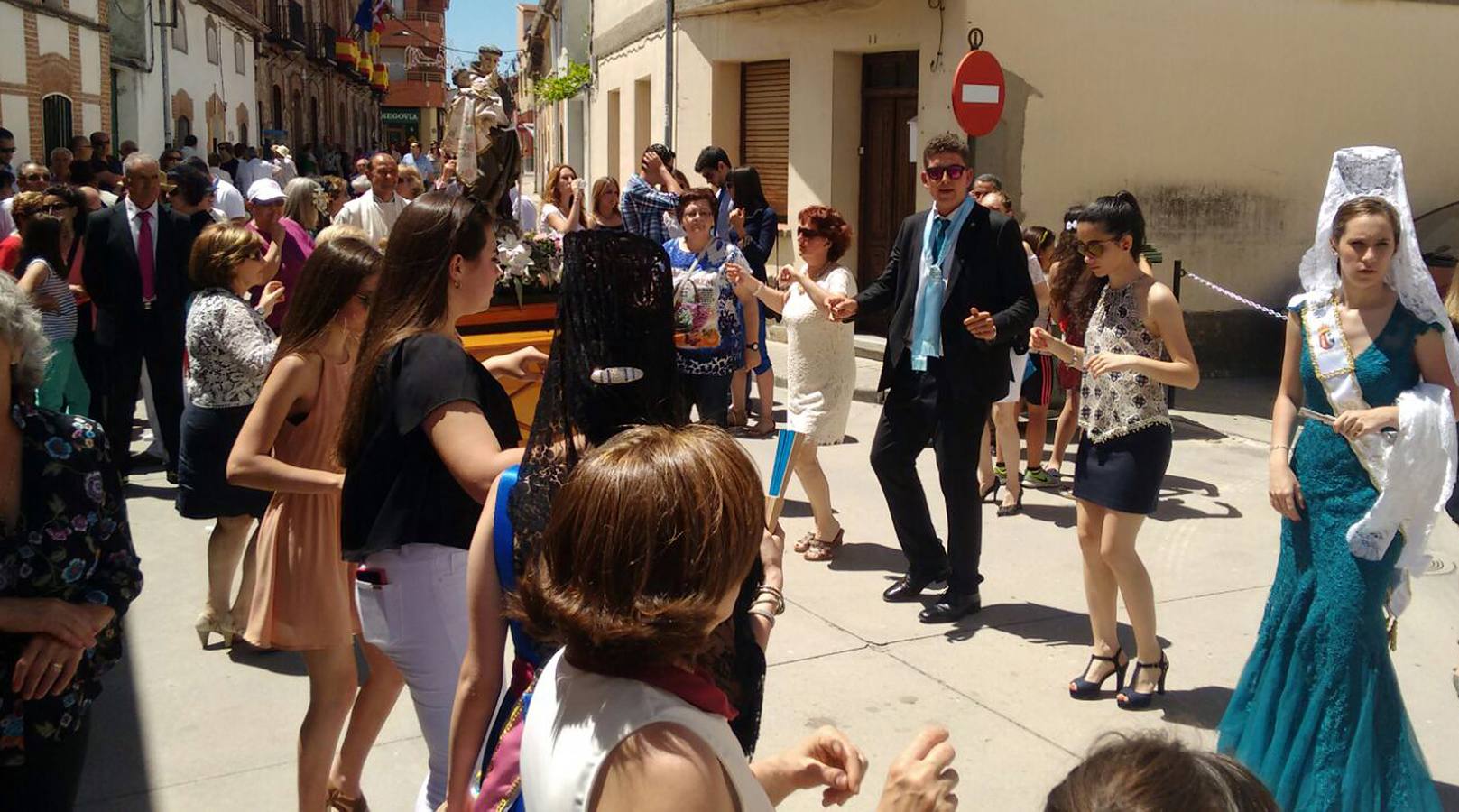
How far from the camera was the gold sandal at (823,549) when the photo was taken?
6.52 metres

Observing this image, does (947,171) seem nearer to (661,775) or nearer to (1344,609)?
(1344,609)

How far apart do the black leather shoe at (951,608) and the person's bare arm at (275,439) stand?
2896mm

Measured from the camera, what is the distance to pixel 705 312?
7223mm

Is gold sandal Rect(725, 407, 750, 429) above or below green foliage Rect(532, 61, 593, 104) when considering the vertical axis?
below

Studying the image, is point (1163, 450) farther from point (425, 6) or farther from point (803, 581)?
point (425, 6)

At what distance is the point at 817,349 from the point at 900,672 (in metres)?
1.87

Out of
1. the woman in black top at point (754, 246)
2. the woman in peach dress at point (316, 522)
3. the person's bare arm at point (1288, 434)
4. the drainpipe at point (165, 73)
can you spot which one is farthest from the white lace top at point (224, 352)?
the drainpipe at point (165, 73)

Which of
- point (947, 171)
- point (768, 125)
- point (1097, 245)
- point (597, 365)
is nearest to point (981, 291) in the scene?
point (947, 171)

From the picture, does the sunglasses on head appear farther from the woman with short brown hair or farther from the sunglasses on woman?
the woman with short brown hair

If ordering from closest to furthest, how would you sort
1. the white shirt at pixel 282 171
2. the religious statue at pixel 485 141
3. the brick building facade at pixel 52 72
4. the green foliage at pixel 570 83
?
the religious statue at pixel 485 141 < the brick building facade at pixel 52 72 < the white shirt at pixel 282 171 < the green foliage at pixel 570 83

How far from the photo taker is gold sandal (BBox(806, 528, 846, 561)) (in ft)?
21.4

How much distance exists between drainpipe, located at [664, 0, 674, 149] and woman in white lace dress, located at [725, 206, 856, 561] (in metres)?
8.55

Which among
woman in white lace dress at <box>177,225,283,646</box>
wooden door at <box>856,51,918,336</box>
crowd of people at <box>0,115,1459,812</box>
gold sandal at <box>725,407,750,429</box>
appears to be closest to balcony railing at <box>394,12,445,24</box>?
wooden door at <box>856,51,918,336</box>

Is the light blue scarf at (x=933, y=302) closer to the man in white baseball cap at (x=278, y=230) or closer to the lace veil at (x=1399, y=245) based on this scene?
the lace veil at (x=1399, y=245)
